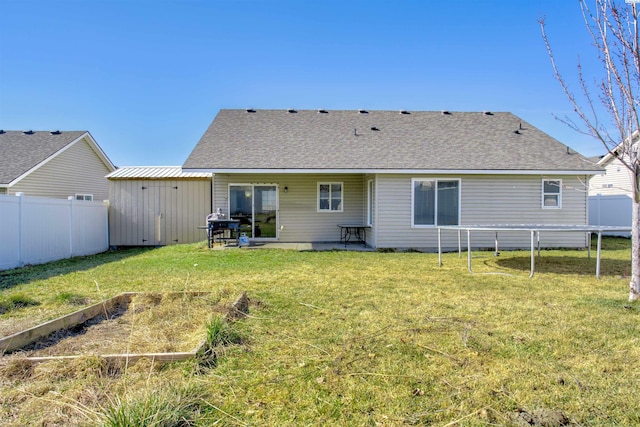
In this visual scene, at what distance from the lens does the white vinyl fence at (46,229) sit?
28.6 ft

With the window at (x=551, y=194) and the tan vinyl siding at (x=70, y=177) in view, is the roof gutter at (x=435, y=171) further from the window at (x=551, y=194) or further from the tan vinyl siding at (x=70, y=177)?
the tan vinyl siding at (x=70, y=177)

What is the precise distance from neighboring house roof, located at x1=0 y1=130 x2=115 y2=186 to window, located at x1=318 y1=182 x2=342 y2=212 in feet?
35.4

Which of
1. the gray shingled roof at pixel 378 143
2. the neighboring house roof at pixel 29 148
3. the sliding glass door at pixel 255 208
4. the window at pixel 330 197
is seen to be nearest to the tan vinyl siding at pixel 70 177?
the neighboring house roof at pixel 29 148

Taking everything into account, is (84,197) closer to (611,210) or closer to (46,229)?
(46,229)

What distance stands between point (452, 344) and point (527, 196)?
32.6 feet

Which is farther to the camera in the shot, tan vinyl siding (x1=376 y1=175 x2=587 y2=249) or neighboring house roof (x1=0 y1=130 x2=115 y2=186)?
neighboring house roof (x1=0 y1=130 x2=115 y2=186)

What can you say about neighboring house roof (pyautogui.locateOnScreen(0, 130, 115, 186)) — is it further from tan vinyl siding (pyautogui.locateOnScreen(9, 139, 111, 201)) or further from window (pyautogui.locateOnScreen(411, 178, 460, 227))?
window (pyautogui.locateOnScreen(411, 178, 460, 227))

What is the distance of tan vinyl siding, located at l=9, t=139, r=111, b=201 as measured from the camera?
14266mm

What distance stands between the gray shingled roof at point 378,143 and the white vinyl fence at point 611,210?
646 centimetres

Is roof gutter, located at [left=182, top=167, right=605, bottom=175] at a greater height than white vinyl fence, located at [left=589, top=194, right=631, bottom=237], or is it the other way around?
roof gutter, located at [left=182, top=167, right=605, bottom=175]

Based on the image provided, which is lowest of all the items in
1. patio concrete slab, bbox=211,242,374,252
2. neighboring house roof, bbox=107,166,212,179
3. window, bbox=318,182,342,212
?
patio concrete slab, bbox=211,242,374,252

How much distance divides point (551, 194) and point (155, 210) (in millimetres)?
13648

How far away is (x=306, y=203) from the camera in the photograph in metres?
13.2

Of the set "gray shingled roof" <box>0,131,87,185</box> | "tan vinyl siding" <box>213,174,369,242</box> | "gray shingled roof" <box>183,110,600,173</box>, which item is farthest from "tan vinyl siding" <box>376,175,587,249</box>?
"gray shingled roof" <box>0,131,87,185</box>
